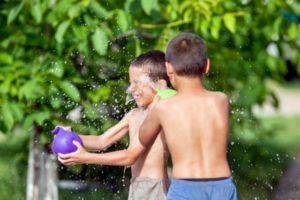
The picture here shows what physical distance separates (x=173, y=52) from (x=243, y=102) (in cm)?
202

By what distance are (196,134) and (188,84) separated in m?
0.18

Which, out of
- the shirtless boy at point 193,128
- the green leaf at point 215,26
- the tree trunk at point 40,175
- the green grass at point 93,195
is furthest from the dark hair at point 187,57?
the green grass at point 93,195

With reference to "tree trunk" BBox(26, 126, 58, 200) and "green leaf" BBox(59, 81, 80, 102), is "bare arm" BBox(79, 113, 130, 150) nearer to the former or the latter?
"green leaf" BBox(59, 81, 80, 102)

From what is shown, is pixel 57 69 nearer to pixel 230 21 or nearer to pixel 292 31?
pixel 230 21

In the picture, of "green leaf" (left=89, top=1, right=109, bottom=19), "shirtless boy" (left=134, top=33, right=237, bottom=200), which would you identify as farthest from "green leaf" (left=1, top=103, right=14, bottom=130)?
"shirtless boy" (left=134, top=33, right=237, bottom=200)

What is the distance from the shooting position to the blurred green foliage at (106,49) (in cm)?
538

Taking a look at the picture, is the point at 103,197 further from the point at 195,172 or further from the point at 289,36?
the point at 195,172

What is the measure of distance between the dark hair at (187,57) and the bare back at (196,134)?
0.29 ft

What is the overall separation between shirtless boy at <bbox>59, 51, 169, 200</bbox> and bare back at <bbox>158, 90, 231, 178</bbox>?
26 centimetres

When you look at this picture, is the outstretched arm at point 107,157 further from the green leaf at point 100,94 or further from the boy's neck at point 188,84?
the green leaf at point 100,94

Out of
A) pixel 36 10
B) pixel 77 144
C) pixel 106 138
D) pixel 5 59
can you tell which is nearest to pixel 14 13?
pixel 36 10

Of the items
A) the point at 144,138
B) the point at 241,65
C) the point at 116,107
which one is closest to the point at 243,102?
the point at 241,65

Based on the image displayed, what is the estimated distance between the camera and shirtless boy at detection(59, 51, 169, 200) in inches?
161

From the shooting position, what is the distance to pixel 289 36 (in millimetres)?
5703
